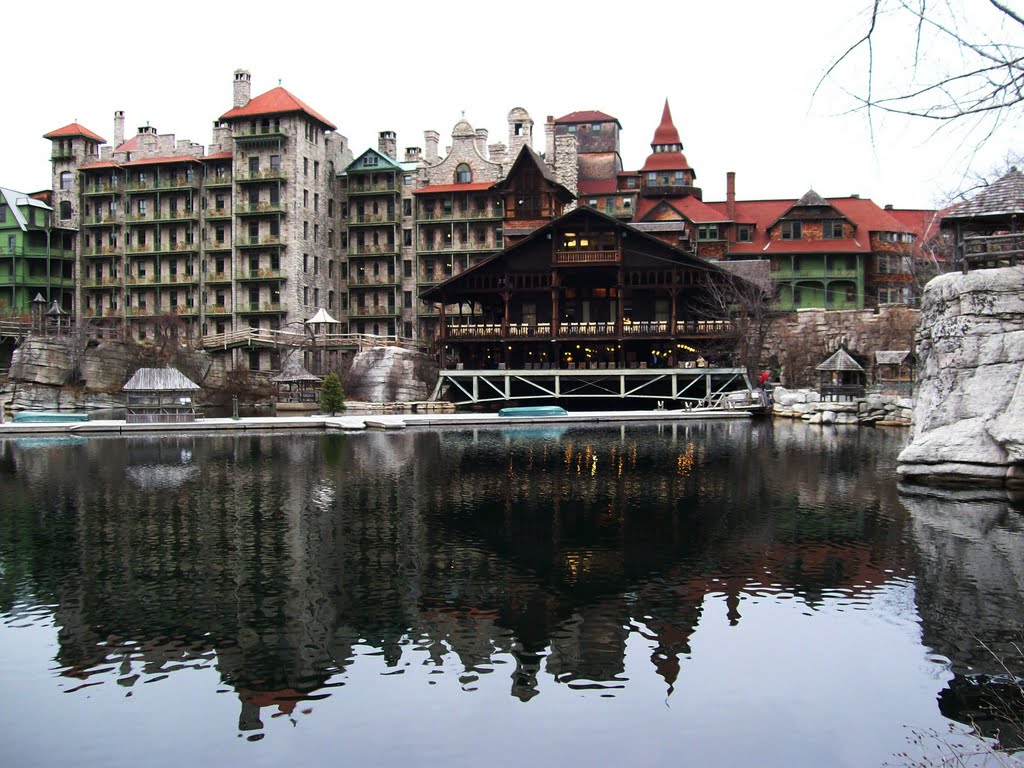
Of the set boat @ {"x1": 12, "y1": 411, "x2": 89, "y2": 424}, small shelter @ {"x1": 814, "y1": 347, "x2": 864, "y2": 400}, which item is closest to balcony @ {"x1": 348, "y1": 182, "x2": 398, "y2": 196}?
boat @ {"x1": 12, "y1": 411, "x2": 89, "y2": 424}

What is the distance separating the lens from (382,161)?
80000 millimetres

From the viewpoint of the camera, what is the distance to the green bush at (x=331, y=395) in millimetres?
53188

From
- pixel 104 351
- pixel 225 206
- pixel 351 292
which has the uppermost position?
pixel 225 206

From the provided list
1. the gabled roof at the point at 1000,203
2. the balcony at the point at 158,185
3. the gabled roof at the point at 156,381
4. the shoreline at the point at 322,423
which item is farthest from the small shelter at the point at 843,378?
the balcony at the point at 158,185

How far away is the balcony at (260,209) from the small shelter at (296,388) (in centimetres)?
1592

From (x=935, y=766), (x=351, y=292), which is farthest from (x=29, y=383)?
(x=935, y=766)

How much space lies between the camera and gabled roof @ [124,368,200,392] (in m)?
48.9

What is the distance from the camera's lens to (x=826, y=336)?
199 ft

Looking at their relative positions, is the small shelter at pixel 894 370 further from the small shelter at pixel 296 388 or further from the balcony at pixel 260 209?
the balcony at pixel 260 209

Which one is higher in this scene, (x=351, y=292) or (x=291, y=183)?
(x=291, y=183)

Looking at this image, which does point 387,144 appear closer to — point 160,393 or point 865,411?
point 160,393

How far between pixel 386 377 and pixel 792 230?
115 ft

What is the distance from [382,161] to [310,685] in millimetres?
73502

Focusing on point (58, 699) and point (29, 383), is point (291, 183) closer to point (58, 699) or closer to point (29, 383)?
point (29, 383)
